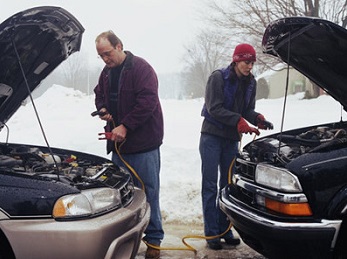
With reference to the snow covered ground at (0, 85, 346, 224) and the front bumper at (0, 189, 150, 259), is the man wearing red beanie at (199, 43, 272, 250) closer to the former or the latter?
the snow covered ground at (0, 85, 346, 224)

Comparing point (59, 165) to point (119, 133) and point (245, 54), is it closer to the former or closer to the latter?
point (119, 133)

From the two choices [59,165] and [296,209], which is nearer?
[296,209]

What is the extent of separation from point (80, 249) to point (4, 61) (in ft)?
5.91

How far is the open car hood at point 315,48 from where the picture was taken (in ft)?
10.1

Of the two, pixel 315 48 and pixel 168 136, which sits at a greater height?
pixel 315 48

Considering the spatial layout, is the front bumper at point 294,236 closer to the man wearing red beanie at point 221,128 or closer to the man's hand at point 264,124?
the man wearing red beanie at point 221,128

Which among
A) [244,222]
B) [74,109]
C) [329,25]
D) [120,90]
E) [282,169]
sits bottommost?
[74,109]

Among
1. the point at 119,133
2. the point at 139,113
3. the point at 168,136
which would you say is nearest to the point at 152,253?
the point at 119,133

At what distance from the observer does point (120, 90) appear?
4.00 meters

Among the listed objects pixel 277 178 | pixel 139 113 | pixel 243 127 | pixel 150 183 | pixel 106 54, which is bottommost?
pixel 150 183

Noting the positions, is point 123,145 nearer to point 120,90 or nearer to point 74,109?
point 120,90

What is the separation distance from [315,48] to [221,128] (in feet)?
3.83

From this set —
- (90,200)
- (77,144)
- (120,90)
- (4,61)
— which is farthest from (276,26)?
(77,144)

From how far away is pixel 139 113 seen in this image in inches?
151
